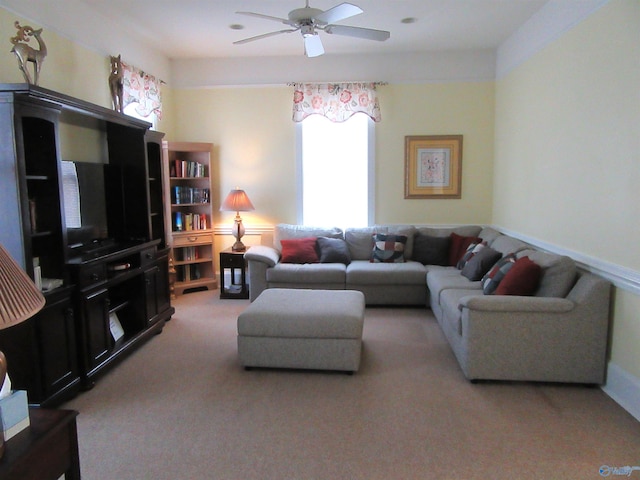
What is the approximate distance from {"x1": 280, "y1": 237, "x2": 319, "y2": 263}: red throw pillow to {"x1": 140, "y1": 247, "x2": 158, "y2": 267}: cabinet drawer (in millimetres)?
1560

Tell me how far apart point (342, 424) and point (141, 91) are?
161 inches

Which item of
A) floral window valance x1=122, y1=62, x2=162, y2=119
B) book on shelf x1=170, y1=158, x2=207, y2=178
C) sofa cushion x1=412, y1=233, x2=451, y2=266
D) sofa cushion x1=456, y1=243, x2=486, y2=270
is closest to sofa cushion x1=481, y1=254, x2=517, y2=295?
sofa cushion x1=456, y1=243, x2=486, y2=270

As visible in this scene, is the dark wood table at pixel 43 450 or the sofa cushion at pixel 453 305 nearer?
the dark wood table at pixel 43 450

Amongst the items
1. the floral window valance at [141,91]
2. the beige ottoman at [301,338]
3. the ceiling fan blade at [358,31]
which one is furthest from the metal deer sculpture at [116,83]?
the beige ottoman at [301,338]

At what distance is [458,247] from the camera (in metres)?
5.18

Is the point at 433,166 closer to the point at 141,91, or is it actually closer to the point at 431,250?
the point at 431,250

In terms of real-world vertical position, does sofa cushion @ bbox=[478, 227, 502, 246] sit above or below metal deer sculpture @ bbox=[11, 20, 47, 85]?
below

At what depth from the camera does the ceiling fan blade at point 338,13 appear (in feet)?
9.59

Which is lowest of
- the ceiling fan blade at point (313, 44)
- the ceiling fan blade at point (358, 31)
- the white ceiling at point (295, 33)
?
the ceiling fan blade at point (313, 44)

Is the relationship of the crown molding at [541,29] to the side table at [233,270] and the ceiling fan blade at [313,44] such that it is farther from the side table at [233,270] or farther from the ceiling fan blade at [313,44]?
→ the side table at [233,270]

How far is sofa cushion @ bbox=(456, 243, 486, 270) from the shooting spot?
462 cm

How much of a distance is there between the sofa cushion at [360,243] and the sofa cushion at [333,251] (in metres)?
0.17

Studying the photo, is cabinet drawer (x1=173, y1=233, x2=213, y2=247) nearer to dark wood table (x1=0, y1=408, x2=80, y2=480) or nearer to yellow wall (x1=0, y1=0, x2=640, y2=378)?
yellow wall (x1=0, y1=0, x2=640, y2=378)

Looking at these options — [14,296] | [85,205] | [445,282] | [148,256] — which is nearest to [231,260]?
[148,256]
